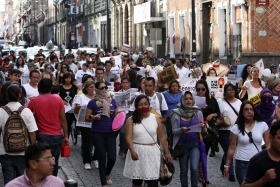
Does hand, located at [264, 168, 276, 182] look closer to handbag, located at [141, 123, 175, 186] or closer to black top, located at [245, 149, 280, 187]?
black top, located at [245, 149, 280, 187]

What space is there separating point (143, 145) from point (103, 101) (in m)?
1.89

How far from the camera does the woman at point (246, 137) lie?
8047 mm

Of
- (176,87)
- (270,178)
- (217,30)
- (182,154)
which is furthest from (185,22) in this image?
(270,178)

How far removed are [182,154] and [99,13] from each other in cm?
5573

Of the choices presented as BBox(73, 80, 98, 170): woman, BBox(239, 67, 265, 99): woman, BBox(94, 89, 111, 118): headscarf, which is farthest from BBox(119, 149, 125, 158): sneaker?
BBox(94, 89, 111, 118): headscarf

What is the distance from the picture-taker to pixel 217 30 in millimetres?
32375

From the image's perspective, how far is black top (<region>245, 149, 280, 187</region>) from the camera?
18.1 ft

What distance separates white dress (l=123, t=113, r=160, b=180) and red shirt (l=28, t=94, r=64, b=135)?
129cm

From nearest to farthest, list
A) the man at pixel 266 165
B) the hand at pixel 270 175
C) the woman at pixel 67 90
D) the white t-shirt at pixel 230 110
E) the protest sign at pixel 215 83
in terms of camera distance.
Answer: the hand at pixel 270 175 → the man at pixel 266 165 → the white t-shirt at pixel 230 110 → the woman at pixel 67 90 → the protest sign at pixel 215 83

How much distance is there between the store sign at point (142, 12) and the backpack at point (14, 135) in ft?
116

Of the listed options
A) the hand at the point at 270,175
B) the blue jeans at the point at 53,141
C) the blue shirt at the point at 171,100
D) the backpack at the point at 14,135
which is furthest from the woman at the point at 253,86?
the hand at the point at 270,175

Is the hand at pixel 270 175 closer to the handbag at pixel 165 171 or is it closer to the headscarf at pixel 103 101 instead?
the handbag at pixel 165 171

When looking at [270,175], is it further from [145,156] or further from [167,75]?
[167,75]

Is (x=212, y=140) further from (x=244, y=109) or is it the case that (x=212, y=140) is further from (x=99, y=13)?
(x=99, y=13)
